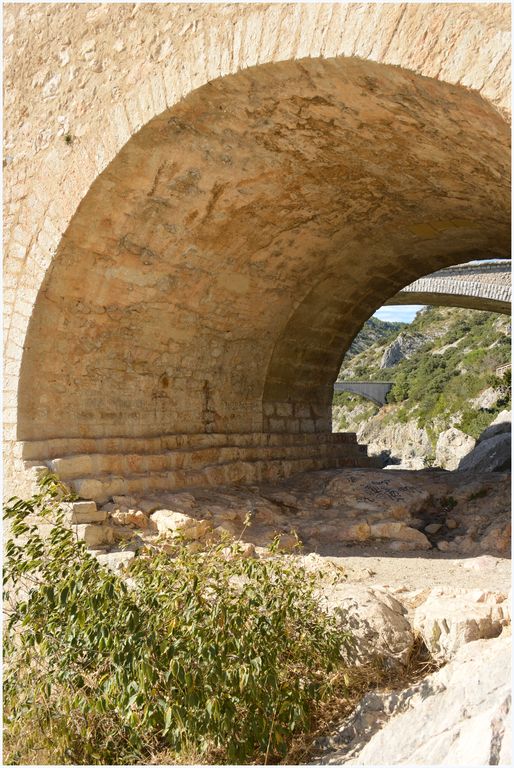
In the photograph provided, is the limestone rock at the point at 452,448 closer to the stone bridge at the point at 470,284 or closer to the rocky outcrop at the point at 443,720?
the stone bridge at the point at 470,284

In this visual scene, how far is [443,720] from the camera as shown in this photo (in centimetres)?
260

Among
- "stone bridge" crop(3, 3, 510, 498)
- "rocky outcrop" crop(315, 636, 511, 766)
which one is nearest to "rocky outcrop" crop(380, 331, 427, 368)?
"stone bridge" crop(3, 3, 510, 498)

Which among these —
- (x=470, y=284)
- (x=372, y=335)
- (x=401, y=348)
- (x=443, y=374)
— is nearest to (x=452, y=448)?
(x=470, y=284)

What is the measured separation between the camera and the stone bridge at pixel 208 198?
3805 millimetres

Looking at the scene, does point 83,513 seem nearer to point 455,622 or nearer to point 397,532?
point 397,532

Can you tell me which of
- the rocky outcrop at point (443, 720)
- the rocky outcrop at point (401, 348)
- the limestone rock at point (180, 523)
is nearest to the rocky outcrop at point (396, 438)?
the rocky outcrop at point (401, 348)

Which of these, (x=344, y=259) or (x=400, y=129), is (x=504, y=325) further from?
(x=400, y=129)

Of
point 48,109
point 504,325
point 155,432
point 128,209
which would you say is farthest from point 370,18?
point 504,325

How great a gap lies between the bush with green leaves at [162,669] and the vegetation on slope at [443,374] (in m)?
18.1

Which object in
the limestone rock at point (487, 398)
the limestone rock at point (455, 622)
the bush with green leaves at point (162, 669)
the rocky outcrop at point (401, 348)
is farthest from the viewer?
the rocky outcrop at point (401, 348)

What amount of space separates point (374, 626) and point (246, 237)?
3.65 metres

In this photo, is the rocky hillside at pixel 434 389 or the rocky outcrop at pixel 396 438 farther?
the rocky outcrop at pixel 396 438

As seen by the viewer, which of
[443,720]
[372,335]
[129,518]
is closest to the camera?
[443,720]

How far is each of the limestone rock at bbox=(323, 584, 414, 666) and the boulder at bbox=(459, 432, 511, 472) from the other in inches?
191
